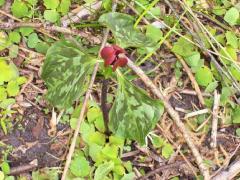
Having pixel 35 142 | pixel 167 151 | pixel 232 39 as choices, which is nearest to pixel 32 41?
pixel 35 142

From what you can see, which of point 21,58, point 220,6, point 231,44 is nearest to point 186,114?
point 231,44

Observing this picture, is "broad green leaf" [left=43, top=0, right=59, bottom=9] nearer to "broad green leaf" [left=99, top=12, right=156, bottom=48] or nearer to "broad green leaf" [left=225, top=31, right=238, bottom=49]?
"broad green leaf" [left=99, top=12, right=156, bottom=48]

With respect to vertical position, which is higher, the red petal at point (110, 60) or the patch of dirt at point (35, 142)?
the red petal at point (110, 60)

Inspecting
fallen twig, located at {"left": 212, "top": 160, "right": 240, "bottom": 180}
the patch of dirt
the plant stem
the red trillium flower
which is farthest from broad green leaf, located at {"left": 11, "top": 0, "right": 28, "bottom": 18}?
fallen twig, located at {"left": 212, "top": 160, "right": 240, "bottom": 180}

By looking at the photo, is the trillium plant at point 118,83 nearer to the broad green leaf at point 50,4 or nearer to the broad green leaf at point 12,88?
the broad green leaf at point 12,88

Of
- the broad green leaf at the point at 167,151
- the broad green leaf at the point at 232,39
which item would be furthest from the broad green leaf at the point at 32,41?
the broad green leaf at the point at 232,39

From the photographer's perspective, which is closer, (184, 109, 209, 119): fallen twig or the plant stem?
the plant stem

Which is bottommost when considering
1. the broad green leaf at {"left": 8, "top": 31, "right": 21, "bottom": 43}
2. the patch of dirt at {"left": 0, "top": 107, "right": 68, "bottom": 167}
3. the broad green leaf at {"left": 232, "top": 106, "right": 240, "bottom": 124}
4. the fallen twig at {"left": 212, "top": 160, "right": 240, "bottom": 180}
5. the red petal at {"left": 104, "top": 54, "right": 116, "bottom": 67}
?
the fallen twig at {"left": 212, "top": 160, "right": 240, "bottom": 180}
